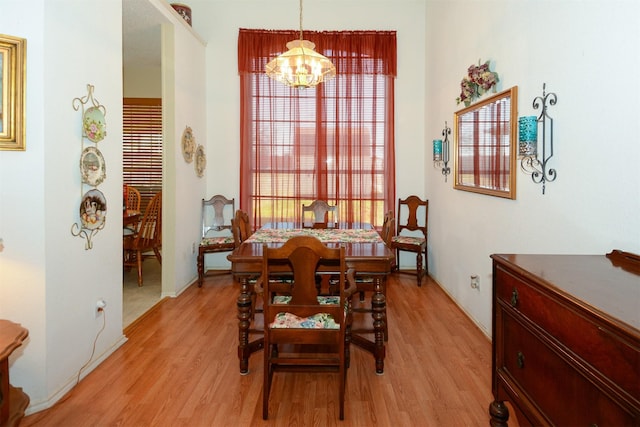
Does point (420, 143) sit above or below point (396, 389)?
above

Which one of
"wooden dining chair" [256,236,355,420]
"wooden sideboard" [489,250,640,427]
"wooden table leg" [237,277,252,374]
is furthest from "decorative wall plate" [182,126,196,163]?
"wooden sideboard" [489,250,640,427]

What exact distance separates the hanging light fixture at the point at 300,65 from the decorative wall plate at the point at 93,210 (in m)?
1.65

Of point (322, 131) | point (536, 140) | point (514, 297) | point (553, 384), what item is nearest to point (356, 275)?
point (514, 297)

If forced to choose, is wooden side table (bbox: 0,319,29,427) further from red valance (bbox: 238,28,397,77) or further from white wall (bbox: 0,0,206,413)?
red valance (bbox: 238,28,397,77)

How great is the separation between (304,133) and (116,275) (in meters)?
3.15

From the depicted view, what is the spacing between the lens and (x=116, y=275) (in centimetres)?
310

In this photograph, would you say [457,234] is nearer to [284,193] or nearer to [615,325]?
Result: [284,193]

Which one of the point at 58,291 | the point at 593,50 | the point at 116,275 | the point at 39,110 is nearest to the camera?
the point at 593,50

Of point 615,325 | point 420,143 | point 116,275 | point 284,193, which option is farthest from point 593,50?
point 284,193

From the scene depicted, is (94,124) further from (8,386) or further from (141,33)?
(141,33)

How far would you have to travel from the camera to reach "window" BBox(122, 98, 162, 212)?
6285 mm

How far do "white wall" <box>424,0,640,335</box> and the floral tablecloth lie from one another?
0.94 m

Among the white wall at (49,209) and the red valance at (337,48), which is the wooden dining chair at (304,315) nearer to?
the white wall at (49,209)

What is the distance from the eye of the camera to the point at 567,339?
1.32 metres
